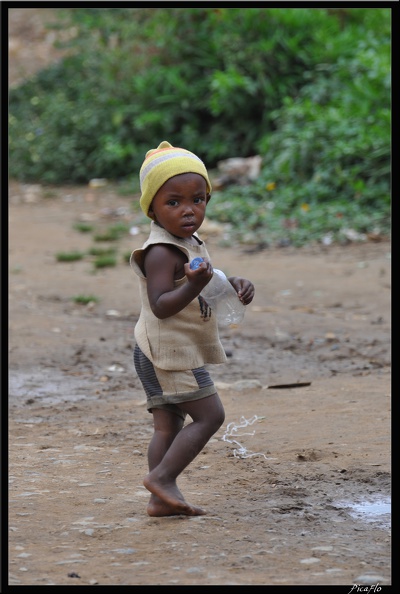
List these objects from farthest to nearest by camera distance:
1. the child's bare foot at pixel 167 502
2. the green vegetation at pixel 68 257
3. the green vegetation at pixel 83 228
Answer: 1. the green vegetation at pixel 83 228
2. the green vegetation at pixel 68 257
3. the child's bare foot at pixel 167 502

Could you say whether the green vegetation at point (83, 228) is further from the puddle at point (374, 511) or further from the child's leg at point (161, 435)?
the puddle at point (374, 511)

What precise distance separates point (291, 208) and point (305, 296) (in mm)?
2975

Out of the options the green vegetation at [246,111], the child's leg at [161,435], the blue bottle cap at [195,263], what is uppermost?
the green vegetation at [246,111]

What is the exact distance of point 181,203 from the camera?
10.9 ft

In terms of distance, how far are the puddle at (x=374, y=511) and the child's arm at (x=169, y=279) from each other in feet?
3.11

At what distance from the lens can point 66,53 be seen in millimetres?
18375

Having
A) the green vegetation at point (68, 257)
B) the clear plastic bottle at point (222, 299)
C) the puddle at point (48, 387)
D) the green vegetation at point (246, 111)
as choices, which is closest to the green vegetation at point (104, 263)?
the green vegetation at point (68, 257)

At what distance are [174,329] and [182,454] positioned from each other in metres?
0.43

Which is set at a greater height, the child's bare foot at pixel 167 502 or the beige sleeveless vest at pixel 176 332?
the beige sleeveless vest at pixel 176 332

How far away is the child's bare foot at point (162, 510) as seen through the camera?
3.29 metres

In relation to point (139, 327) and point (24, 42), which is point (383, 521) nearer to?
point (139, 327)

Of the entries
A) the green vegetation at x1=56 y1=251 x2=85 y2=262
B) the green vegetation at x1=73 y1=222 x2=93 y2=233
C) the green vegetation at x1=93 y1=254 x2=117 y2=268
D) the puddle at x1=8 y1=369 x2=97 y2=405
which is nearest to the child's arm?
the puddle at x1=8 y1=369 x2=97 y2=405
